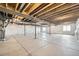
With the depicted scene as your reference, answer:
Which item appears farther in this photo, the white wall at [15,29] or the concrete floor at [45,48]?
the white wall at [15,29]

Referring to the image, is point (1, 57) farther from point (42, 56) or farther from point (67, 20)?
point (67, 20)

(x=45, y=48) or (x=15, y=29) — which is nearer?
(x=45, y=48)

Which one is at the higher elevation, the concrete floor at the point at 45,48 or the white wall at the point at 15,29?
the white wall at the point at 15,29

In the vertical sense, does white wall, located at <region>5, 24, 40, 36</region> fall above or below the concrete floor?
above

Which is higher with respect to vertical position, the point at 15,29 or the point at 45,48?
the point at 15,29

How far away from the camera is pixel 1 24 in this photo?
4.66 metres

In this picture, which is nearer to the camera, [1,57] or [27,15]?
[1,57]

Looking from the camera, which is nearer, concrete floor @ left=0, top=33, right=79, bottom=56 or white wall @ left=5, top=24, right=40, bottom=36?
concrete floor @ left=0, top=33, right=79, bottom=56

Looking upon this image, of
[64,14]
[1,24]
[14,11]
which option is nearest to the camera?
[64,14]

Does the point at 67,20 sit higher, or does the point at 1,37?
the point at 67,20

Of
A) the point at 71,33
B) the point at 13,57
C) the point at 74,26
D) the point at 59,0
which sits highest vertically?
the point at 59,0

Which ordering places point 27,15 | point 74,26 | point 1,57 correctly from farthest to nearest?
point 27,15 → point 74,26 → point 1,57

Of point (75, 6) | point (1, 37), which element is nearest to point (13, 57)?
point (75, 6)

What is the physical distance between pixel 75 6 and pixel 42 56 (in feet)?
5.31
